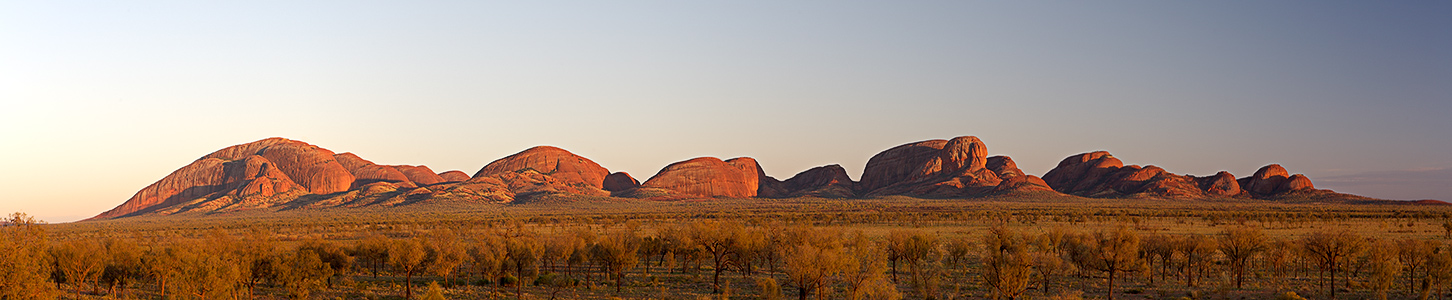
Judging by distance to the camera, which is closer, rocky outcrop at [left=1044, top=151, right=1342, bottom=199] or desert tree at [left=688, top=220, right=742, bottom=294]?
desert tree at [left=688, top=220, right=742, bottom=294]

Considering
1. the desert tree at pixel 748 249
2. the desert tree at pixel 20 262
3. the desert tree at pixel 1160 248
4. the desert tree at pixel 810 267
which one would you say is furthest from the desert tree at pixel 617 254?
the desert tree at pixel 1160 248

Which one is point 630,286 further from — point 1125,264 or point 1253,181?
point 1253,181

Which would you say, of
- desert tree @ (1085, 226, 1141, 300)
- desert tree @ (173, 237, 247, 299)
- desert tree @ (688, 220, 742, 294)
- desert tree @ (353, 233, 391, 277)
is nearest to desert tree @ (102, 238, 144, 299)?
desert tree @ (173, 237, 247, 299)

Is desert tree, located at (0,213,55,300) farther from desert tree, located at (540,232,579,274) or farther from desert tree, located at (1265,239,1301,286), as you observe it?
desert tree, located at (1265,239,1301,286)

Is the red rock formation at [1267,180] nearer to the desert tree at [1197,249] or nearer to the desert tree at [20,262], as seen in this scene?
the desert tree at [1197,249]

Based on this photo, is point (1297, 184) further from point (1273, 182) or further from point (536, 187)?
point (536, 187)

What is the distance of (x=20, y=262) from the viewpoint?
22250mm

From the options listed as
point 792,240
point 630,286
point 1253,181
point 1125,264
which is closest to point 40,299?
point 630,286

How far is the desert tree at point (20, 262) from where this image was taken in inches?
871

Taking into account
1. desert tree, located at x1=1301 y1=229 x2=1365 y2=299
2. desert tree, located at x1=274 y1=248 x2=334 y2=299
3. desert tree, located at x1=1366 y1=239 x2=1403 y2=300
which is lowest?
desert tree, located at x1=274 y1=248 x2=334 y2=299

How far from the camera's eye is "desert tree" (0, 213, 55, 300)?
72.6ft

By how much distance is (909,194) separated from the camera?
182 metres

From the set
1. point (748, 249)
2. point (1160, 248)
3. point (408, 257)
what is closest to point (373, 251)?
point (408, 257)

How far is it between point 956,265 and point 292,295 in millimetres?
34458
